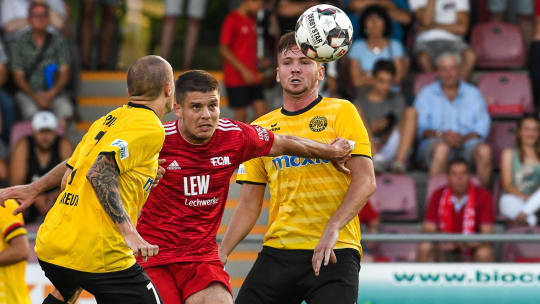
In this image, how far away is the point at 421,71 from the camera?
11.5 metres

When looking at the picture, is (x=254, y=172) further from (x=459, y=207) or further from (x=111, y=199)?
(x=459, y=207)

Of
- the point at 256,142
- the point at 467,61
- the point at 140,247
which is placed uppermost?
the point at 467,61

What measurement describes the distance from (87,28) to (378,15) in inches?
147

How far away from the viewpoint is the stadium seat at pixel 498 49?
12.0m

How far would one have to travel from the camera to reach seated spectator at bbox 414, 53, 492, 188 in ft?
33.2

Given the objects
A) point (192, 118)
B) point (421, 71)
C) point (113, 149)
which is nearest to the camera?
point (113, 149)

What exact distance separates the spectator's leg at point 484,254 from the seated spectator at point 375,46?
2882 mm

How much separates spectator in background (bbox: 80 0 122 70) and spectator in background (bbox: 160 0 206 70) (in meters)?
0.76

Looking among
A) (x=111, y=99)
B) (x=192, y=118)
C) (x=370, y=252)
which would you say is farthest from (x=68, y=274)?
(x=111, y=99)

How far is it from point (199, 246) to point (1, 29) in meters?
6.67

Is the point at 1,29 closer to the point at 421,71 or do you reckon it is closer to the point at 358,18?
the point at 358,18

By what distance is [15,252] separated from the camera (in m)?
6.77

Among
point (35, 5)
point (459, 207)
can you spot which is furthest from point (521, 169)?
point (35, 5)

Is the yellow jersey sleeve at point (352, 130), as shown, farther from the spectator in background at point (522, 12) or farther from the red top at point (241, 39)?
the spectator in background at point (522, 12)
